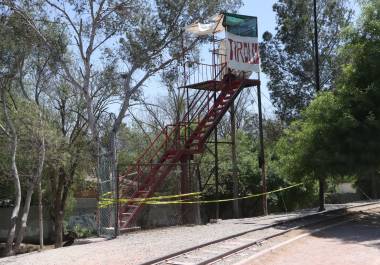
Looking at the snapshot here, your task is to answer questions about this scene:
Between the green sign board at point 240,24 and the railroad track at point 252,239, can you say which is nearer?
the railroad track at point 252,239

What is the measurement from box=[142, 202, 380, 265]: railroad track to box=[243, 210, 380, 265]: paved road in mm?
491

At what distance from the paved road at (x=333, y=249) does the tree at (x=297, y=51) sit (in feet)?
88.3

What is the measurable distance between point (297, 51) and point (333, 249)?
31.4m

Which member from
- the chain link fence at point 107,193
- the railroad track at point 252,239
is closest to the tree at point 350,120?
the railroad track at point 252,239

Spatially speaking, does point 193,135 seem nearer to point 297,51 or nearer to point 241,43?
point 241,43

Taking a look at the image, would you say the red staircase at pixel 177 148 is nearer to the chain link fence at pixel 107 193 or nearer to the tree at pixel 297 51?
the chain link fence at pixel 107 193

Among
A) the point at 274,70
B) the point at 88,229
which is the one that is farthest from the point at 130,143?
the point at 274,70

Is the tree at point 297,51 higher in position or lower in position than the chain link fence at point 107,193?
higher

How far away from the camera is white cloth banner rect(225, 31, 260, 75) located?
20734mm

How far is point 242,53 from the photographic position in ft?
69.3

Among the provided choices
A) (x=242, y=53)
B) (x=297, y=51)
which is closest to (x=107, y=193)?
(x=242, y=53)

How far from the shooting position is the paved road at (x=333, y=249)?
11.0 meters

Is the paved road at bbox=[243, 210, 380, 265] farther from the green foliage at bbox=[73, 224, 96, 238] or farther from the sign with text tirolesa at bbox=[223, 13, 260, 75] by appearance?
the green foliage at bbox=[73, 224, 96, 238]

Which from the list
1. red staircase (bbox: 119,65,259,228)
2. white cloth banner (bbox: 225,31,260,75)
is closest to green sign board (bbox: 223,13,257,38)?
white cloth banner (bbox: 225,31,260,75)
